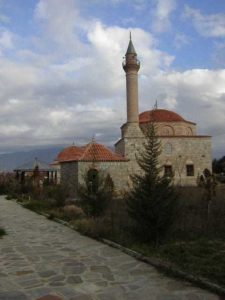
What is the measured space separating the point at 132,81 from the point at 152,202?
31390 mm

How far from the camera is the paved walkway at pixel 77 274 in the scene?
18.7ft

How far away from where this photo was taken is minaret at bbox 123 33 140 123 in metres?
39.4

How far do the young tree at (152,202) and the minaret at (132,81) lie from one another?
99.5ft

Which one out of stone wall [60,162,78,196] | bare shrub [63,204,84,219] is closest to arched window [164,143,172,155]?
stone wall [60,162,78,196]

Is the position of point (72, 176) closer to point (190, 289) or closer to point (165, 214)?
point (165, 214)

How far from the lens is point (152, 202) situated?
9.07m

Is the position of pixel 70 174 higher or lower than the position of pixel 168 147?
lower

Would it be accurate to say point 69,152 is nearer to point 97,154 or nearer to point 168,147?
point 168,147

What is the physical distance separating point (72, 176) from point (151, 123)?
735 inches

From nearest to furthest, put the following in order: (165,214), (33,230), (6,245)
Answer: (165,214)
(6,245)
(33,230)

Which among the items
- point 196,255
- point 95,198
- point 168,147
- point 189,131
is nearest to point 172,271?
point 196,255

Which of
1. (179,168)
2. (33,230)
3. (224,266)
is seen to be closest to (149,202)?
(224,266)

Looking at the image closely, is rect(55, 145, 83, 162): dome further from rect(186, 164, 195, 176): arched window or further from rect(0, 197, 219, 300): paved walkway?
rect(0, 197, 219, 300): paved walkway

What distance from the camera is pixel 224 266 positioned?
6.75 m
